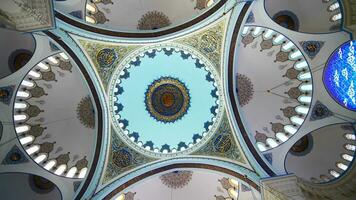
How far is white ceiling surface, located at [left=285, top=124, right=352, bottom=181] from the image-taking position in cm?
1299

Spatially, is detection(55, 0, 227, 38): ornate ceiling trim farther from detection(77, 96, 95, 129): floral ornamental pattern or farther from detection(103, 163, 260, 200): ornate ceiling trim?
detection(103, 163, 260, 200): ornate ceiling trim

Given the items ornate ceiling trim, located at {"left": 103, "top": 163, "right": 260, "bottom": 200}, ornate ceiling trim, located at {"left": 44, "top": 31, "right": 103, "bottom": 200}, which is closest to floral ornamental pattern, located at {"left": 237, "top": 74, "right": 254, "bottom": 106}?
ornate ceiling trim, located at {"left": 103, "top": 163, "right": 260, "bottom": 200}

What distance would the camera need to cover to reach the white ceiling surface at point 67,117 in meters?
12.4

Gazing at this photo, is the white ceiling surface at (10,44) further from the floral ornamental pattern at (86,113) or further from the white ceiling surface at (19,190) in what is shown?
the white ceiling surface at (19,190)

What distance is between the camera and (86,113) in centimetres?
1277

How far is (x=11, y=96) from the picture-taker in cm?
1068

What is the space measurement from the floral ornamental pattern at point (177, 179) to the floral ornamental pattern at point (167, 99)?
319cm

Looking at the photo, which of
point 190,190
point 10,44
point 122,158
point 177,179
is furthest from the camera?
point 190,190

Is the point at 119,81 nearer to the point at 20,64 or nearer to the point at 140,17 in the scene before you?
the point at 140,17

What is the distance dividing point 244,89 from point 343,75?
14.1ft

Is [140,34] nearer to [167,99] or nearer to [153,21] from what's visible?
[153,21]

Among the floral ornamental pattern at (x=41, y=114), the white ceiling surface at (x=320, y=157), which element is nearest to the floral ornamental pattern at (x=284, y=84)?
the white ceiling surface at (x=320, y=157)

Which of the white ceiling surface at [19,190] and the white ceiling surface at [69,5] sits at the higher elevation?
the white ceiling surface at [69,5]

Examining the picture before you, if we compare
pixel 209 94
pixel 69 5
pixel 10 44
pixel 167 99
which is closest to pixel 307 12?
pixel 209 94
